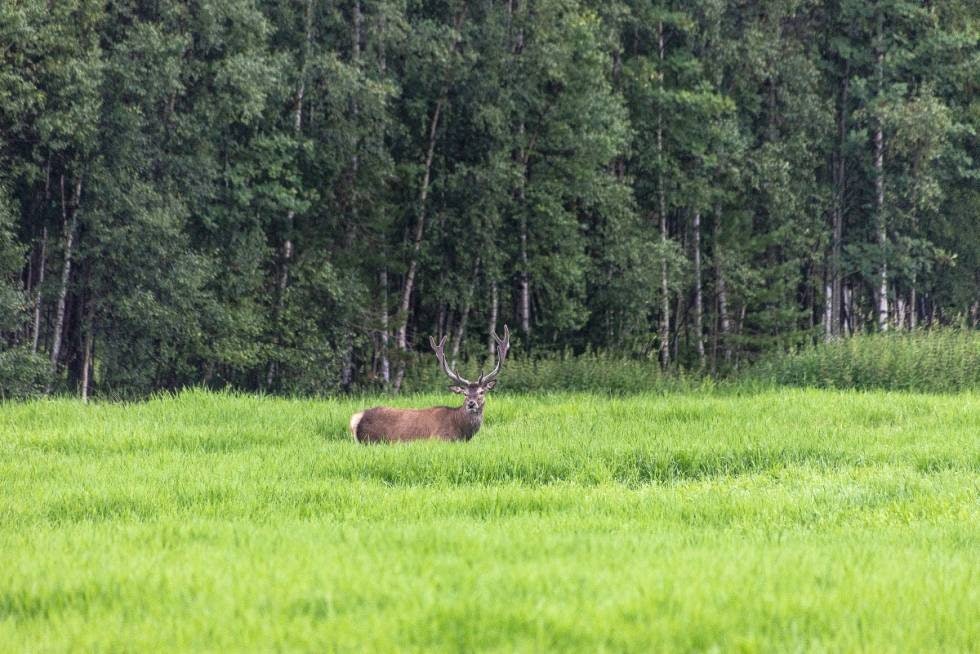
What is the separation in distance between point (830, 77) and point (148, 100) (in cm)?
2650

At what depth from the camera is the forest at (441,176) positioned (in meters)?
27.3

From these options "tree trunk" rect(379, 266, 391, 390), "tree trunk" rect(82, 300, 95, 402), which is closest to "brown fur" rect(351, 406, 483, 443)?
→ "tree trunk" rect(82, 300, 95, 402)

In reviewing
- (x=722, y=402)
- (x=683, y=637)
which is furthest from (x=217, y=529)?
(x=722, y=402)

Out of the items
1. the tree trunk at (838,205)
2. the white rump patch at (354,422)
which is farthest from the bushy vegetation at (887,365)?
the tree trunk at (838,205)

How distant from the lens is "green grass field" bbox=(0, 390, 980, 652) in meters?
6.30

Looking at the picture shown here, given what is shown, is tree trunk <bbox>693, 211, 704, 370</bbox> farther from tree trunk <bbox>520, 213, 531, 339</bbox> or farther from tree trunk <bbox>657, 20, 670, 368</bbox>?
tree trunk <bbox>520, 213, 531, 339</bbox>

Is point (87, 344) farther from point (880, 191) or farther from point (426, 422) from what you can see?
point (880, 191)

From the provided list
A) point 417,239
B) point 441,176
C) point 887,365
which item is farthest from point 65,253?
point 887,365

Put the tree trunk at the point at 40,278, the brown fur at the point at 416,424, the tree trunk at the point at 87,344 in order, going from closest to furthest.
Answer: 1. the brown fur at the point at 416,424
2. the tree trunk at the point at 40,278
3. the tree trunk at the point at 87,344

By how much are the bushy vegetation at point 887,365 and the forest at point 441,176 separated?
300 centimetres

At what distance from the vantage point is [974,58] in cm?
4222

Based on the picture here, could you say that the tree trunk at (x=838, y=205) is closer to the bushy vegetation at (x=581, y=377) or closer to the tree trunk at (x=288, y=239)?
the tree trunk at (x=288, y=239)

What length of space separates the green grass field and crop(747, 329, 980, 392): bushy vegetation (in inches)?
199

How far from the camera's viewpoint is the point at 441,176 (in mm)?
32531
